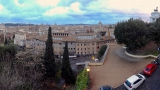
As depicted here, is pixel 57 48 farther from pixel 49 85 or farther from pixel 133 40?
pixel 133 40

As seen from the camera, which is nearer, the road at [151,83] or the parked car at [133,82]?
the parked car at [133,82]

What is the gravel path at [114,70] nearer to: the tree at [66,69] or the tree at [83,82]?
the tree at [83,82]

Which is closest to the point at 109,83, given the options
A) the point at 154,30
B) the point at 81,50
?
the point at 154,30

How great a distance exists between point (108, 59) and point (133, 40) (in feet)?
13.3

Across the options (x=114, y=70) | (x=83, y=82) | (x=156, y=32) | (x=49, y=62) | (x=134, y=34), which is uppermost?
(x=156, y=32)

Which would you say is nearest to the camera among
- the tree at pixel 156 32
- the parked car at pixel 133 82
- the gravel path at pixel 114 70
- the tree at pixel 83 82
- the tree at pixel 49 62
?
the parked car at pixel 133 82

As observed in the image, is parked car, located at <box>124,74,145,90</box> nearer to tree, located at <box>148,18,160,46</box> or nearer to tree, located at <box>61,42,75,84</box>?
tree, located at <box>148,18,160,46</box>

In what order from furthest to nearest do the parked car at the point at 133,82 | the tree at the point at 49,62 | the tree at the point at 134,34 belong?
the tree at the point at 49,62
the tree at the point at 134,34
the parked car at the point at 133,82

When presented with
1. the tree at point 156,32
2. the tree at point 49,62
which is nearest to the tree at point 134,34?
the tree at point 156,32

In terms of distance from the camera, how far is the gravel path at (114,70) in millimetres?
17534

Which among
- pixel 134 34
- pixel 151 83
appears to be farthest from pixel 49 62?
pixel 151 83

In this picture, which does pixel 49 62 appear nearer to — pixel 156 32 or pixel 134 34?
pixel 134 34

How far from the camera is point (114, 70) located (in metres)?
19.8

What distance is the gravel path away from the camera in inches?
690
